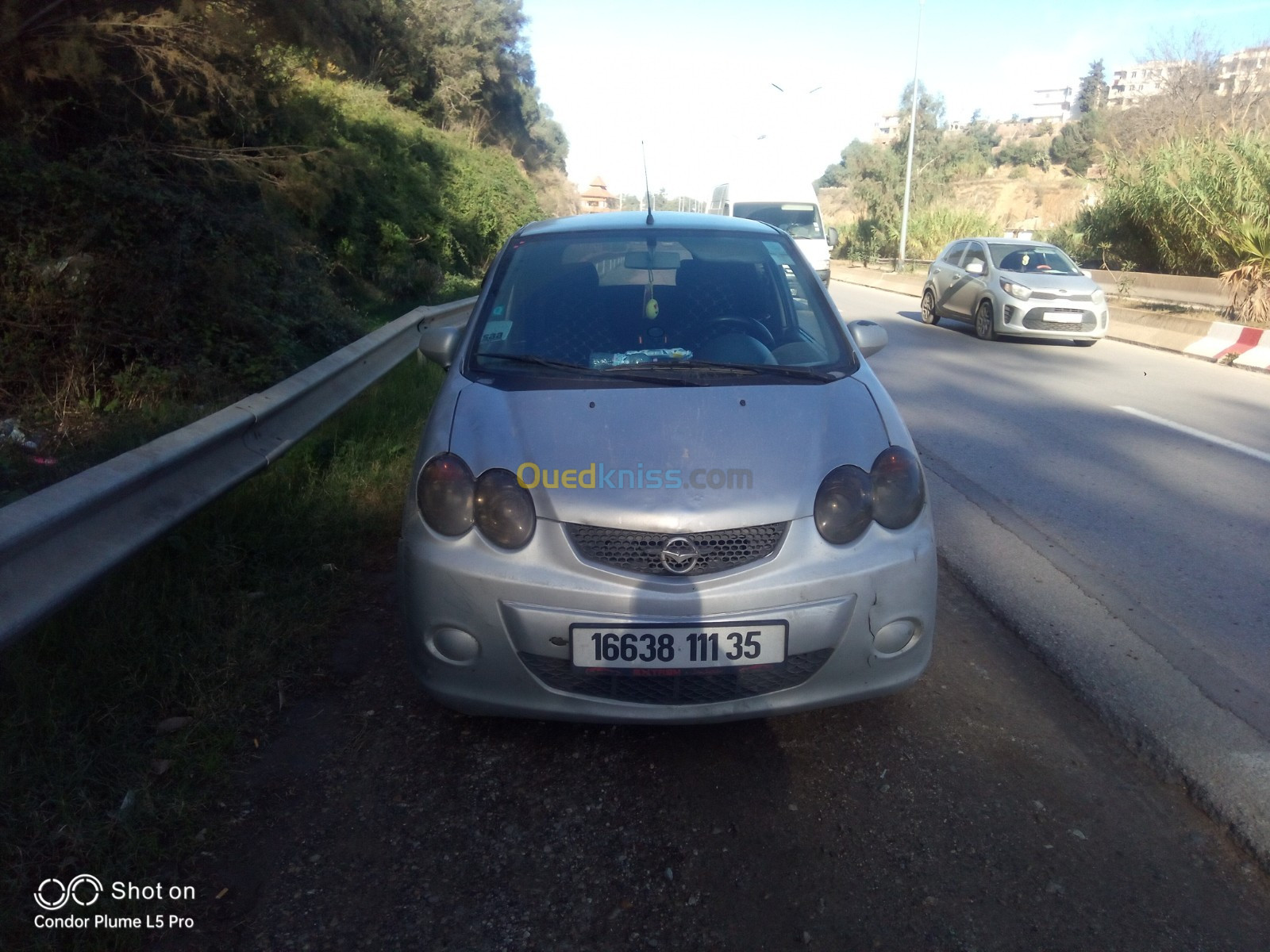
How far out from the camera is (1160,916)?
2383 mm

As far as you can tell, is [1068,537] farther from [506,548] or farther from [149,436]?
[149,436]

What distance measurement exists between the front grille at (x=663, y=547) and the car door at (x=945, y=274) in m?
15.1

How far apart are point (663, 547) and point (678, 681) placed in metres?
0.41

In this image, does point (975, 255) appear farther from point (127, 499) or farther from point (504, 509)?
point (127, 499)

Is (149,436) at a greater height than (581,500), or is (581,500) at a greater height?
(581,500)

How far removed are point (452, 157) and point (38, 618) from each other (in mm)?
25181

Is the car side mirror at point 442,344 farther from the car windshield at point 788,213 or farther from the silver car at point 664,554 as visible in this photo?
the car windshield at point 788,213

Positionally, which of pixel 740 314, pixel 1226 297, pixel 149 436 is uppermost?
pixel 740 314

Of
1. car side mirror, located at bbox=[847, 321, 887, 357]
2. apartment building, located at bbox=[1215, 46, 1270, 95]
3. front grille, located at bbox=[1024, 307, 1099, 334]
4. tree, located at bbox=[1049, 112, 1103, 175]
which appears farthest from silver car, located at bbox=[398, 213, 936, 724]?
tree, located at bbox=[1049, 112, 1103, 175]

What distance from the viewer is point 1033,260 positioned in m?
15.7

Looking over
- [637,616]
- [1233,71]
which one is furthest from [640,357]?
[1233,71]

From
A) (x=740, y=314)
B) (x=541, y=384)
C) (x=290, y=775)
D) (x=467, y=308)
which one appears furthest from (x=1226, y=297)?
(x=290, y=775)

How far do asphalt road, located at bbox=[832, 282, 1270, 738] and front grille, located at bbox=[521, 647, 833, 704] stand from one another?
1.66 meters

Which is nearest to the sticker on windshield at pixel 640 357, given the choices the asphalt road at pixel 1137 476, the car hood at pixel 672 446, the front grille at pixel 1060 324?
the car hood at pixel 672 446
